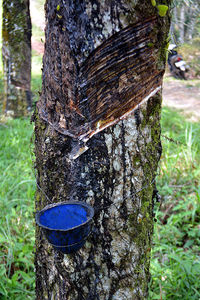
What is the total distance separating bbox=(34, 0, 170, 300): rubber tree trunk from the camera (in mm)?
991

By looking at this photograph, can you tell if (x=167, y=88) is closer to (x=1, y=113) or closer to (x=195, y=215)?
(x=1, y=113)

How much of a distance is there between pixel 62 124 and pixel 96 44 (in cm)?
33

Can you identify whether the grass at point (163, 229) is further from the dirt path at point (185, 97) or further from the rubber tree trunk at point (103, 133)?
the dirt path at point (185, 97)

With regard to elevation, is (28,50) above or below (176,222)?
above

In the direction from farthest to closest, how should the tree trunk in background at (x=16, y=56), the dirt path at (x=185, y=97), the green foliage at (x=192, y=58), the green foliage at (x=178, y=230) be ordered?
1. the green foliage at (x=192, y=58)
2. the dirt path at (x=185, y=97)
3. the tree trunk in background at (x=16, y=56)
4. the green foliage at (x=178, y=230)

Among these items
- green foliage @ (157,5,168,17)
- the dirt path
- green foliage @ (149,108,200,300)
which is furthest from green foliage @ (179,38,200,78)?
green foliage @ (157,5,168,17)

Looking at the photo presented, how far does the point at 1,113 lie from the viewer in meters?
5.70

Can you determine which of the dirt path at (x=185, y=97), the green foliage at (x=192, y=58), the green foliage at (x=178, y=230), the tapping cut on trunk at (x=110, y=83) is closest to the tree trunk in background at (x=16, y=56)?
the dirt path at (x=185, y=97)

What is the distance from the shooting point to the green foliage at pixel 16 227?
72.6 inches

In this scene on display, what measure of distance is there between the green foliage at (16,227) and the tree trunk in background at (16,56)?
72.7 inches

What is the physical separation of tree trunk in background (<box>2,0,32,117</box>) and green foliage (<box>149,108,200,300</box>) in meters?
3.16

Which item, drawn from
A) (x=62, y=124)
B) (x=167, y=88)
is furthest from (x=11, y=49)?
(x=62, y=124)

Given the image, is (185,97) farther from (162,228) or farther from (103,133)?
(103,133)

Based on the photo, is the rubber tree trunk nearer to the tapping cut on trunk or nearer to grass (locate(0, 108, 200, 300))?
the tapping cut on trunk
